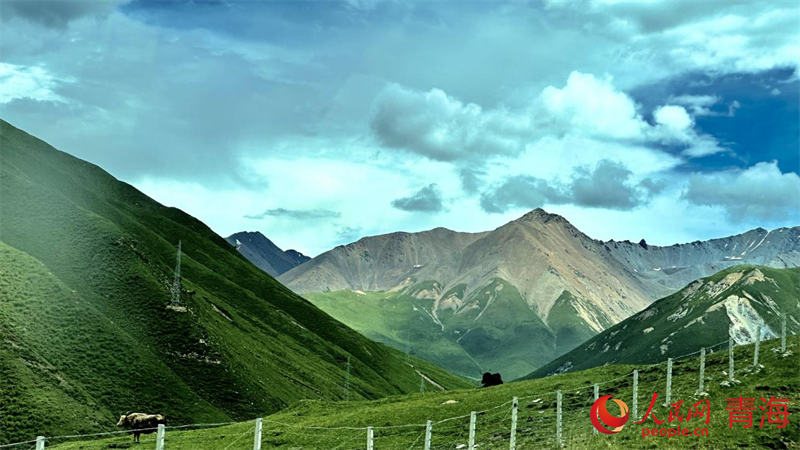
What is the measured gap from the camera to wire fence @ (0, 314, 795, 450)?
44656 millimetres

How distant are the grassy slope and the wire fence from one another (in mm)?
118

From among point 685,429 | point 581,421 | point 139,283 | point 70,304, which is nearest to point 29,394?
point 70,304

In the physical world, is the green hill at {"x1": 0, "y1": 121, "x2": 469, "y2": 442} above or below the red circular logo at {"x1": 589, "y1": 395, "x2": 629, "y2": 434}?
above

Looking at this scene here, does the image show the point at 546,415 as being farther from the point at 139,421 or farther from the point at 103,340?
the point at 103,340

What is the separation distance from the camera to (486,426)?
56.5 meters

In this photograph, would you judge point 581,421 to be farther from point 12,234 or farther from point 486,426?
point 12,234

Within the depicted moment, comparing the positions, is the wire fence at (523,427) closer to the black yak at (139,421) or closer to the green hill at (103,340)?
the black yak at (139,421)

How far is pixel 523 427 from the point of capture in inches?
2060

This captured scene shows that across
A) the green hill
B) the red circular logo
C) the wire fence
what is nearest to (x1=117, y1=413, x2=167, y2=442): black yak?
the wire fence

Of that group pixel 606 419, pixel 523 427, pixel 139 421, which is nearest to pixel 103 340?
pixel 139 421

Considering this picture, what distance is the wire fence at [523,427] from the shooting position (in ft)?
147

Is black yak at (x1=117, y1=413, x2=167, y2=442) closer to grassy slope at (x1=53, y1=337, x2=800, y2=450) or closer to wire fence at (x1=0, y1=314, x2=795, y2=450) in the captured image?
wire fence at (x1=0, y1=314, x2=795, y2=450)

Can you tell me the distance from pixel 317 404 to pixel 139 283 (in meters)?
78.6

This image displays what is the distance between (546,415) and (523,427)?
4096 millimetres
